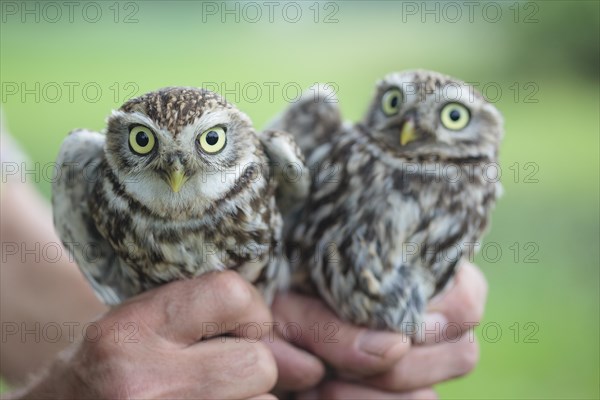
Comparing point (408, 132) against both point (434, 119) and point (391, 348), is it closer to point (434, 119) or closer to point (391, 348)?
point (434, 119)

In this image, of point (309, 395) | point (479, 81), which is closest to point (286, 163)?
point (309, 395)

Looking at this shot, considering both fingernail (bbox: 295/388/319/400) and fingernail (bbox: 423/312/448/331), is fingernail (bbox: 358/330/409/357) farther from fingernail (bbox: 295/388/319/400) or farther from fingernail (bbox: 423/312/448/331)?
fingernail (bbox: 295/388/319/400)

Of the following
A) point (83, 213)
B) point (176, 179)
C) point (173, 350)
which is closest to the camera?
point (176, 179)

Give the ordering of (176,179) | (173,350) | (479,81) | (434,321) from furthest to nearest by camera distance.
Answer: (479,81) → (434,321) → (173,350) → (176,179)

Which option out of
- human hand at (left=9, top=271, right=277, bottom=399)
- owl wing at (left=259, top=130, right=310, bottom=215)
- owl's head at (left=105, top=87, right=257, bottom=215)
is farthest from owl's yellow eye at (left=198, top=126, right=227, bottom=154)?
human hand at (left=9, top=271, right=277, bottom=399)

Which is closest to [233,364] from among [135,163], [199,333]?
[199,333]

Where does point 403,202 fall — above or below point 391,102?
below
